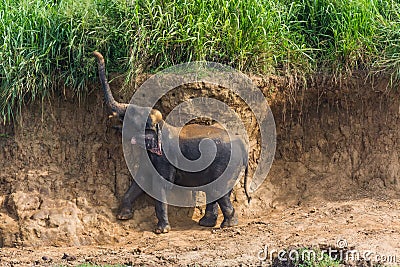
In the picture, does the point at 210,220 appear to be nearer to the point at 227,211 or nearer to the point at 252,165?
the point at 227,211

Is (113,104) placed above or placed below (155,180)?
above

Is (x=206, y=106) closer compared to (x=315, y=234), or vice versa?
(x=315, y=234)

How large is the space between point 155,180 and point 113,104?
89 cm

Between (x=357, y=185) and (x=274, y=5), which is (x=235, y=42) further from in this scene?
(x=357, y=185)

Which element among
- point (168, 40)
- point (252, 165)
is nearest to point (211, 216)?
point (252, 165)

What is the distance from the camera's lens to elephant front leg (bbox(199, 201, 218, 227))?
7.11 m

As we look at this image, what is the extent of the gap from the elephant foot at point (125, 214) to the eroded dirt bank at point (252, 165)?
2.2 inches

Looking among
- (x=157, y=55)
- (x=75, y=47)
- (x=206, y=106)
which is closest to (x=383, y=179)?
(x=206, y=106)

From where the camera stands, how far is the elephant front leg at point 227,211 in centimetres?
707

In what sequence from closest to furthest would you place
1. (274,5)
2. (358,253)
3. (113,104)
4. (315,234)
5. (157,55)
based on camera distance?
(358,253), (315,234), (113,104), (157,55), (274,5)

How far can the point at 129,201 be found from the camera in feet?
23.6

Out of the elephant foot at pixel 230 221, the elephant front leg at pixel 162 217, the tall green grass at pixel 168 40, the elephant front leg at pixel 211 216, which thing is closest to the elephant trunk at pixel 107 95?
the tall green grass at pixel 168 40

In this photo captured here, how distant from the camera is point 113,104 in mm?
6961

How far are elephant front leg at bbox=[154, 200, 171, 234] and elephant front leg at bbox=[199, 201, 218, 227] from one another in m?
0.38
